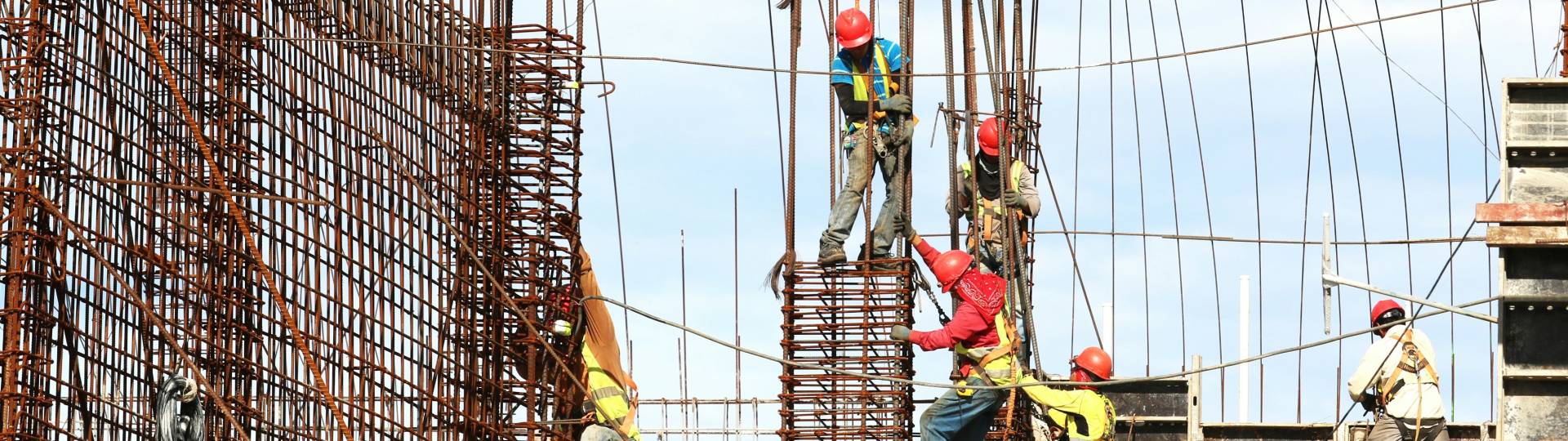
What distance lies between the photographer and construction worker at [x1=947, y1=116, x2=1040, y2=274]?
21953mm

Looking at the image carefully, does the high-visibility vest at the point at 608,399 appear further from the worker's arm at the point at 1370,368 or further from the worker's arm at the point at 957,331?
the worker's arm at the point at 1370,368

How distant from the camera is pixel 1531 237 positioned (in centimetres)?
1513

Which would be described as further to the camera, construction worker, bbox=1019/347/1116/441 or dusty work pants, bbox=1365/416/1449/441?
construction worker, bbox=1019/347/1116/441

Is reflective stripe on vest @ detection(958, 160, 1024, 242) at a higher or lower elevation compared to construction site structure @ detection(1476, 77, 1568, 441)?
higher

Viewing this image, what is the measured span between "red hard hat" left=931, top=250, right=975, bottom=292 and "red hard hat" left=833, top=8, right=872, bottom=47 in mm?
2353

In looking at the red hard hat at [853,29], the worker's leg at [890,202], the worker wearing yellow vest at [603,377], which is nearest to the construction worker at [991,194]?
the worker's leg at [890,202]

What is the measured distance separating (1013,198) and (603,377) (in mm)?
3958

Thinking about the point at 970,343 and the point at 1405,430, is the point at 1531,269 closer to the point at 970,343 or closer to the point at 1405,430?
the point at 1405,430

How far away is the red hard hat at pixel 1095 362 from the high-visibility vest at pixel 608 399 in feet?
12.6

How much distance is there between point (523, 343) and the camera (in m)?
20.3

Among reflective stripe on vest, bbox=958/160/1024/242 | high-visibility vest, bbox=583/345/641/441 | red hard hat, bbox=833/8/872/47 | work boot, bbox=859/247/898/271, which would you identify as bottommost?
high-visibility vest, bbox=583/345/641/441

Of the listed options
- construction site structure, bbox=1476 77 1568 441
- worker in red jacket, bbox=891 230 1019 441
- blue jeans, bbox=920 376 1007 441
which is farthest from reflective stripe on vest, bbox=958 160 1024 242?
construction site structure, bbox=1476 77 1568 441

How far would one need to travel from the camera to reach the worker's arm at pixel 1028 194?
72.7ft

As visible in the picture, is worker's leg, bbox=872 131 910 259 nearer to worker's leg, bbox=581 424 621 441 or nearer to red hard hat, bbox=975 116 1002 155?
red hard hat, bbox=975 116 1002 155
